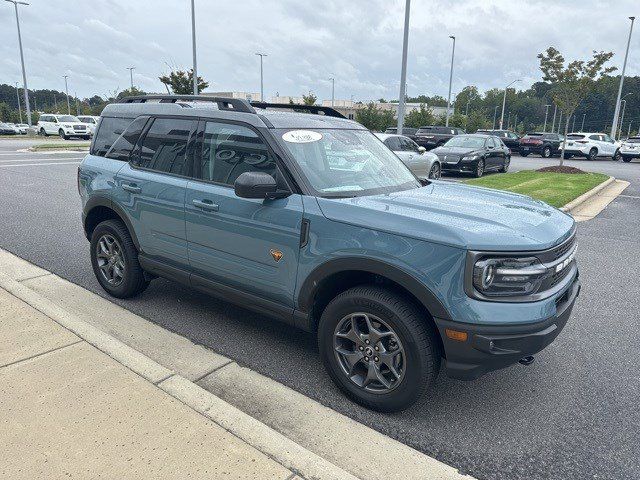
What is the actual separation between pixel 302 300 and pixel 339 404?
71 centimetres

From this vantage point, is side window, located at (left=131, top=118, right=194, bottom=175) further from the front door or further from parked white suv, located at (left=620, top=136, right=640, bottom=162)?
parked white suv, located at (left=620, top=136, right=640, bottom=162)

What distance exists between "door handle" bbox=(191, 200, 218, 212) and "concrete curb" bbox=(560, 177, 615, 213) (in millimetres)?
6905

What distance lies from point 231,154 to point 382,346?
185cm

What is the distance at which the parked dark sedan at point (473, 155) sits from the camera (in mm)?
16234

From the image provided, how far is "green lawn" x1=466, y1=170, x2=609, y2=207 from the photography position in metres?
10.8

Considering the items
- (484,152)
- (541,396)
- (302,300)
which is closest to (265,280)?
(302,300)

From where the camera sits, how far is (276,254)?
3.36 m

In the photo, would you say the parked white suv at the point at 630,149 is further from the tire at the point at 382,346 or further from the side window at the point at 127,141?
the tire at the point at 382,346

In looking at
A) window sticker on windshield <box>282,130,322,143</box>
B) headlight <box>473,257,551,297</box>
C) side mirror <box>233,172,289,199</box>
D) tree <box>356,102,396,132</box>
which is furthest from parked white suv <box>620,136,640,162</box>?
side mirror <box>233,172,289,199</box>

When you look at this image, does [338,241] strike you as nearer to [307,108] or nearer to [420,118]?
[307,108]

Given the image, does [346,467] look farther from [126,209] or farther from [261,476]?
[126,209]

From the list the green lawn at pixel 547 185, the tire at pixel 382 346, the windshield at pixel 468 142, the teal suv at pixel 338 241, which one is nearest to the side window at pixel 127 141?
the teal suv at pixel 338 241

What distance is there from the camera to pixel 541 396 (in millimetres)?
3281

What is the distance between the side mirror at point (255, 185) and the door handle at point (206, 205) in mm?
501
